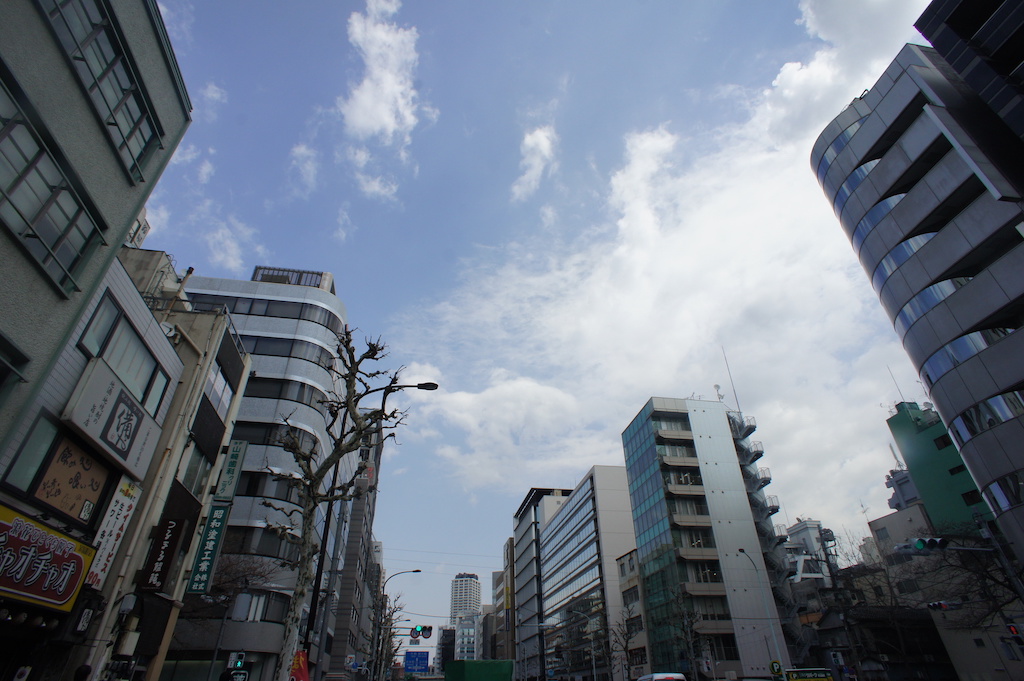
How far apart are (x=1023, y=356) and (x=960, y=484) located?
4119 cm

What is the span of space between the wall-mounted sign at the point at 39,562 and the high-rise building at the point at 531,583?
3875 inches

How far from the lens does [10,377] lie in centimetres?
1012

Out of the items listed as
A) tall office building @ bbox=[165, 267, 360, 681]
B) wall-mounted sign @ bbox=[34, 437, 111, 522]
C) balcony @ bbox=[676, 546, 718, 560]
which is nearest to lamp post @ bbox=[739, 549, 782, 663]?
balcony @ bbox=[676, 546, 718, 560]

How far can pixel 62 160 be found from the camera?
1112 cm

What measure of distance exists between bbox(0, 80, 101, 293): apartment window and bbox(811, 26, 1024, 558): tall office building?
122 feet

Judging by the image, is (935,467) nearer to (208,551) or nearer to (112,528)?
(208,551)

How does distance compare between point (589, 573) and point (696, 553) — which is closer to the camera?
point (696, 553)

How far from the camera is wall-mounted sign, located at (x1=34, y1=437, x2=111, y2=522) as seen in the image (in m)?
11.2

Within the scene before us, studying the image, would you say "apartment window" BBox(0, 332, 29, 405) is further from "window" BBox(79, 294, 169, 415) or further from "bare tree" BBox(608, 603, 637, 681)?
"bare tree" BBox(608, 603, 637, 681)

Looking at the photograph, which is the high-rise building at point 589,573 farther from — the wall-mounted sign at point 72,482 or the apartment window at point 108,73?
the apartment window at point 108,73

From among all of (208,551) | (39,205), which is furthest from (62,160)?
(208,551)

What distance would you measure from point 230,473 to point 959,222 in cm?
4005

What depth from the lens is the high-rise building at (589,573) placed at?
69.4 m

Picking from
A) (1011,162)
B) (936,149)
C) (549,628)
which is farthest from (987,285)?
(549,628)
